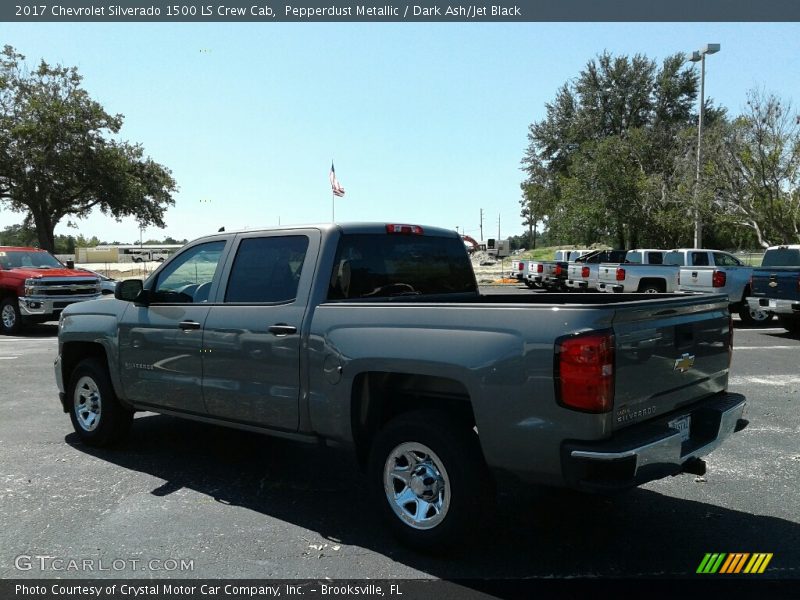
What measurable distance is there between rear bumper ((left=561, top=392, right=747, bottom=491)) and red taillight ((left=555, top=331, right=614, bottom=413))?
212 mm

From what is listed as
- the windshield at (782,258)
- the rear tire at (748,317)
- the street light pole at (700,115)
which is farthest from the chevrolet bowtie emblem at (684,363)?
the street light pole at (700,115)

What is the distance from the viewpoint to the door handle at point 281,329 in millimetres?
4398

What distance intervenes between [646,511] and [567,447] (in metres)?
1.67

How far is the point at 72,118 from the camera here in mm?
36062

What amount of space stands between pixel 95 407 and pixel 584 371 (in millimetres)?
4628

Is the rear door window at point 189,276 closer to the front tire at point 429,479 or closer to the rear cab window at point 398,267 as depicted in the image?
the rear cab window at point 398,267

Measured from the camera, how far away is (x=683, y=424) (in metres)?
3.81

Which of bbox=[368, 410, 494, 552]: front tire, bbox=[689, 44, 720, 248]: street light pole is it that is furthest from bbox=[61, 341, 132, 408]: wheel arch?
bbox=[689, 44, 720, 248]: street light pole

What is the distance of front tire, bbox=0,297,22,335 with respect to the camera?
15.6 metres

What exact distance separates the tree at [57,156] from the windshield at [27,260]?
837 inches

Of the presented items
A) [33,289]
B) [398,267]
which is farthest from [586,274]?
[398,267]

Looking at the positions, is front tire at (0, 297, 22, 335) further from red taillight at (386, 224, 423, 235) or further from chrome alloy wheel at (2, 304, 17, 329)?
red taillight at (386, 224, 423, 235)

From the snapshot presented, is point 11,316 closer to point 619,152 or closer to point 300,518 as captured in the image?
point 300,518

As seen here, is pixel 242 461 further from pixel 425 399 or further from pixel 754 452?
pixel 754 452
